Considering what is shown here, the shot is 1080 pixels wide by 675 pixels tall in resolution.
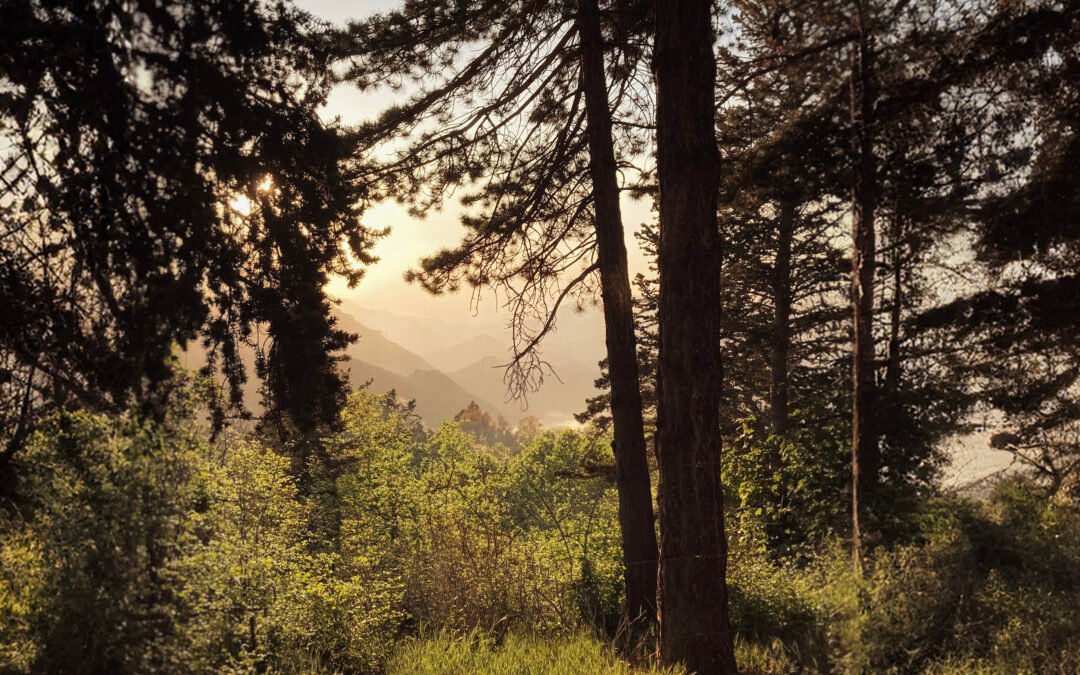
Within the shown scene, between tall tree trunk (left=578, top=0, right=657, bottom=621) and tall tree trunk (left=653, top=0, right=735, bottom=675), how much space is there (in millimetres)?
1931

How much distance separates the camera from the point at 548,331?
8125 millimetres

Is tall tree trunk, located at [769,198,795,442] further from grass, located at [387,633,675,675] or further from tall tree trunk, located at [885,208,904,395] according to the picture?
grass, located at [387,633,675,675]

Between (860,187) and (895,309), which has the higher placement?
(860,187)

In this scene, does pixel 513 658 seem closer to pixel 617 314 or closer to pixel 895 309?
pixel 617 314

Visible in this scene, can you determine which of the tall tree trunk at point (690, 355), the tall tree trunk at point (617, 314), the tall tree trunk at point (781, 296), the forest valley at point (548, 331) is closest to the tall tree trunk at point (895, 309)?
the forest valley at point (548, 331)

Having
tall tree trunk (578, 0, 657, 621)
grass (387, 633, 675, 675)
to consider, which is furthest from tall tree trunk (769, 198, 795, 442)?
grass (387, 633, 675, 675)

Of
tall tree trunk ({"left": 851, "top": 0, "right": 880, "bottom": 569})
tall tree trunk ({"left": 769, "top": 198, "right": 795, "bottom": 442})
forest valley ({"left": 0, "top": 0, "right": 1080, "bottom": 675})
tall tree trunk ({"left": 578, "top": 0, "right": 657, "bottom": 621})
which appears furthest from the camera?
tall tree trunk ({"left": 769, "top": 198, "right": 795, "bottom": 442})

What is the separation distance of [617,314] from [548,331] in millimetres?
1176

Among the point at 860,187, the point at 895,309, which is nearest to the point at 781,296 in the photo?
the point at 895,309

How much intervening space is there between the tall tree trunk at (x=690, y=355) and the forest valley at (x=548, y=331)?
0.09ft

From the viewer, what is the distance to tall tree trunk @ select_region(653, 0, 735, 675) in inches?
194

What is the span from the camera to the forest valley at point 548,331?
12.1 feet

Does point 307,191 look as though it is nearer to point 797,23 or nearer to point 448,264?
point 448,264

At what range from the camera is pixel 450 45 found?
7422 mm
